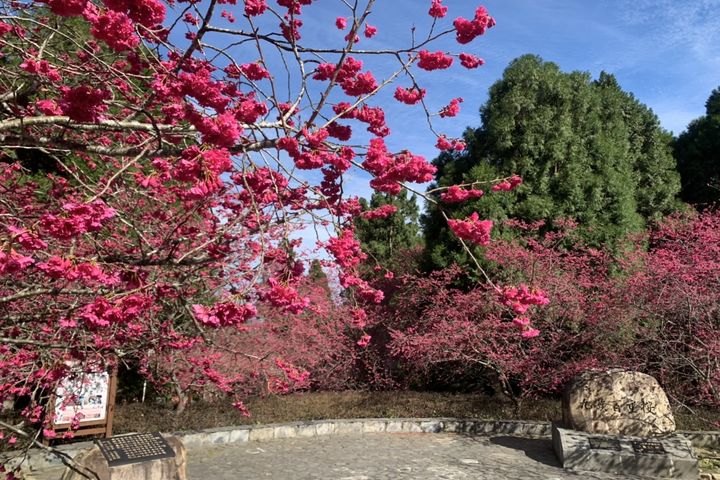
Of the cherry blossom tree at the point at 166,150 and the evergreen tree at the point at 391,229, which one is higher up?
the evergreen tree at the point at 391,229

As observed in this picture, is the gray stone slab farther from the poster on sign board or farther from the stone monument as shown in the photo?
the poster on sign board

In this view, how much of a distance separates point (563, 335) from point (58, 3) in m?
9.62

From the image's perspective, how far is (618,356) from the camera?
960cm

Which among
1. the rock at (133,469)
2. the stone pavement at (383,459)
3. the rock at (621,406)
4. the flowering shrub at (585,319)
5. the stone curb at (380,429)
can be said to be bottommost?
the stone pavement at (383,459)

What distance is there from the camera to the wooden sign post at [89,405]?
6.71 m

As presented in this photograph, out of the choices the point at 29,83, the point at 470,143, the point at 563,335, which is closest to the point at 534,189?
the point at 470,143

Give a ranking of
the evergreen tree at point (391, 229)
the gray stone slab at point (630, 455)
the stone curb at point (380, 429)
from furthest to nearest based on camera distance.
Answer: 1. the evergreen tree at point (391, 229)
2. the stone curb at point (380, 429)
3. the gray stone slab at point (630, 455)

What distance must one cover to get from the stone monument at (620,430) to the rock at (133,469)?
4.67 meters

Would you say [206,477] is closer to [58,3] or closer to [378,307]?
[58,3]

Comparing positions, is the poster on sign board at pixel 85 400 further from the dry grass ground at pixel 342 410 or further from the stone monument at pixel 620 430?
the stone monument at pixel 620 430

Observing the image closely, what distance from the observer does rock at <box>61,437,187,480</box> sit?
472cm

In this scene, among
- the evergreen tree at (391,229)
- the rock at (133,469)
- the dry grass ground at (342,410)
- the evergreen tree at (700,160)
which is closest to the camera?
the rock at (133,469)

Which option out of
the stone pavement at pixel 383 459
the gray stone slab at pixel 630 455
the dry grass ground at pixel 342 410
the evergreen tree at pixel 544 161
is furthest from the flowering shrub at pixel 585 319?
the stone pavement at pixel 383 459

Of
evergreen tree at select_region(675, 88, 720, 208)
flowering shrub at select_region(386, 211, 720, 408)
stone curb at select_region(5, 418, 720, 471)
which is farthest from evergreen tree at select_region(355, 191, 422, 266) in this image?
stone curb at select_region(5, 418, 720, 471)
